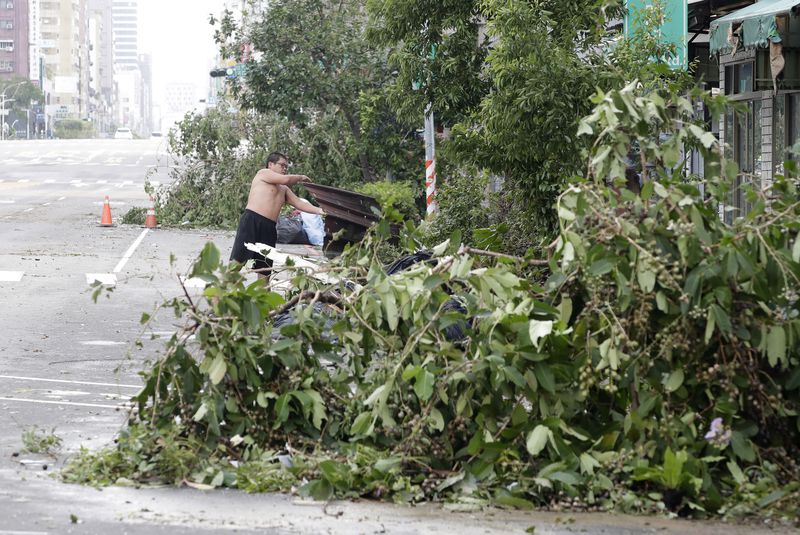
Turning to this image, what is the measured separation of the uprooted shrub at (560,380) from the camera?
6.42 m

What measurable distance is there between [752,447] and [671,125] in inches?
77.8

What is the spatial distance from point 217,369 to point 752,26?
357 inches

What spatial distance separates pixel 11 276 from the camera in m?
18.8

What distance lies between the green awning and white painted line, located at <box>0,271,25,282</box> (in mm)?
9915

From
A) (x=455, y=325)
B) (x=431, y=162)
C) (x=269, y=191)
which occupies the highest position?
(x=431, y=162)

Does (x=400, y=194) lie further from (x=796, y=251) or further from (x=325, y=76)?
(x=796, y=251)

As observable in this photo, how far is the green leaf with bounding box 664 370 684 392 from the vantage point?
6469 mm

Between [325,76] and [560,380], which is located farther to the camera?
[325,76]

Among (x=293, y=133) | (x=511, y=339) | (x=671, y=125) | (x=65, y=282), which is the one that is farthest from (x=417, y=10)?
(x=293, y=133)

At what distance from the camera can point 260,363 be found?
713 cm

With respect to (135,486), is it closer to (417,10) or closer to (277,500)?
(277,500)

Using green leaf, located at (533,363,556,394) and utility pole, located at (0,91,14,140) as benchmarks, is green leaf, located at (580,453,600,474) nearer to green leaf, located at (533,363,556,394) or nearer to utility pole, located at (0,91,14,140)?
green leaf, located at (533,363,556,394)

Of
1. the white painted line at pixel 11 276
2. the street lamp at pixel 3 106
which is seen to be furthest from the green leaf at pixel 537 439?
the street lamp at pixel 3 106

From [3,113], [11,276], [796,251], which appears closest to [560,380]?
[796,251]
